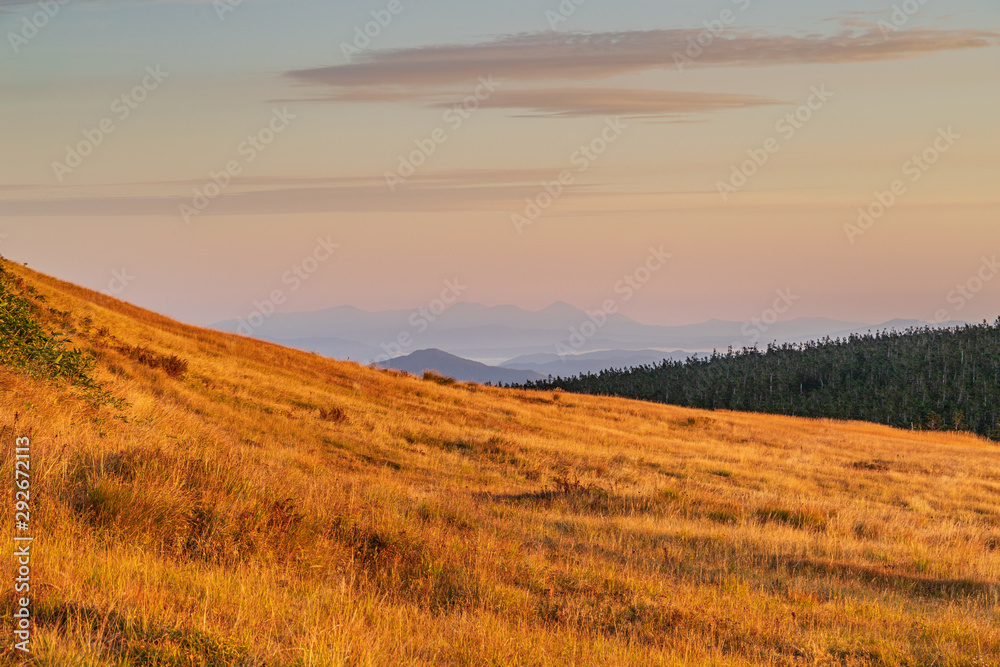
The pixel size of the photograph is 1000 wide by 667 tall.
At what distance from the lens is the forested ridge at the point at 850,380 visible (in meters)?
121

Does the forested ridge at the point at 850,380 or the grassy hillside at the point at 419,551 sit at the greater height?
the forested ridge at the point at 850,380

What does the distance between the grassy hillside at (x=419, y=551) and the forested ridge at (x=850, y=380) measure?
97.4m

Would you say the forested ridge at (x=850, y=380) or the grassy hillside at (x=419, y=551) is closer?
the grassy hillside at (x=419, y=551)

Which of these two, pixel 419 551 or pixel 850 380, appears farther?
pixel 850 380

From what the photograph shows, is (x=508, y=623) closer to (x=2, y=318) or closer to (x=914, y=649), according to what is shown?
(x=914, y=649)

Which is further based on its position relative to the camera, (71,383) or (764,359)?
(764,359)

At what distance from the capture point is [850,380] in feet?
470

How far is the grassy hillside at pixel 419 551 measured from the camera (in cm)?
596

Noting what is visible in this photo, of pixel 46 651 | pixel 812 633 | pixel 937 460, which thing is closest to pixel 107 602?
pixel 46 651

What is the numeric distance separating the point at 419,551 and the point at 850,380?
14899 cm

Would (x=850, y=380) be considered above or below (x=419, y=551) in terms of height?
above

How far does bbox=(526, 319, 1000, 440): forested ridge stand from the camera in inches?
4754

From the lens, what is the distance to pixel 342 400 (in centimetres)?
2673

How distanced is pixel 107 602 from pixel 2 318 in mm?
9785
